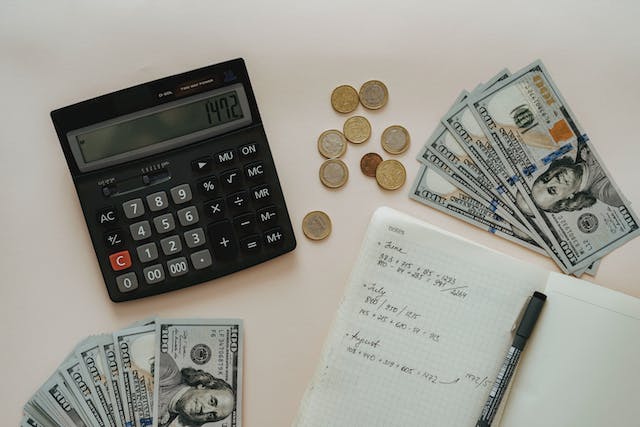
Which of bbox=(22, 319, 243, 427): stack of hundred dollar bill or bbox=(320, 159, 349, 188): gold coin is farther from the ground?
bbox=(320, 159, 349, 188): gold coin

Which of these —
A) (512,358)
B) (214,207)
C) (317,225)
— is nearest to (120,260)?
(214,207)

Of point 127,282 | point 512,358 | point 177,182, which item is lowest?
point 512,358

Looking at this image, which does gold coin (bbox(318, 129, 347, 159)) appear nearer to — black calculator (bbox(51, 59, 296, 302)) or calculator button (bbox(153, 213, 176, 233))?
black calculator (bbox(51, 59, 296, 302))

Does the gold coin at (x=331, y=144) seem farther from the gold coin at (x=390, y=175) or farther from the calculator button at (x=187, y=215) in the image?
the calculator button at (x=187, y=215)

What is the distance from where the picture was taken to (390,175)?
0.74 meters

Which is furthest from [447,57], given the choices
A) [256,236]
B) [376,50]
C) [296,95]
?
[256,236]

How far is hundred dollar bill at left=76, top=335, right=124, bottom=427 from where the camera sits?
730 mm

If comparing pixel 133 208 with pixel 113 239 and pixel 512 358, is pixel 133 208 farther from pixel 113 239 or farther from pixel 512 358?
pixel 512 358

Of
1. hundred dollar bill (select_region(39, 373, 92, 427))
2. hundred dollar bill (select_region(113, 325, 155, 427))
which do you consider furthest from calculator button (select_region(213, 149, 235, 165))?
hundred dollar bill (select_region(39, 373, 92, 427))

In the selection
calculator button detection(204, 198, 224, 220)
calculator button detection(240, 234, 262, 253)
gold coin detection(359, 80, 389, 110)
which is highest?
gold coin detection(359, 80, 389, 110)

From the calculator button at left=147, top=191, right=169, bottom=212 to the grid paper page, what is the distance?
25cm

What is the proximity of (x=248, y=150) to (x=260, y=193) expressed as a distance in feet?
0.17

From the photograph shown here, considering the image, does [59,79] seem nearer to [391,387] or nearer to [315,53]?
[315,53]

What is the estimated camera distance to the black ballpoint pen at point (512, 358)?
0.71 m
